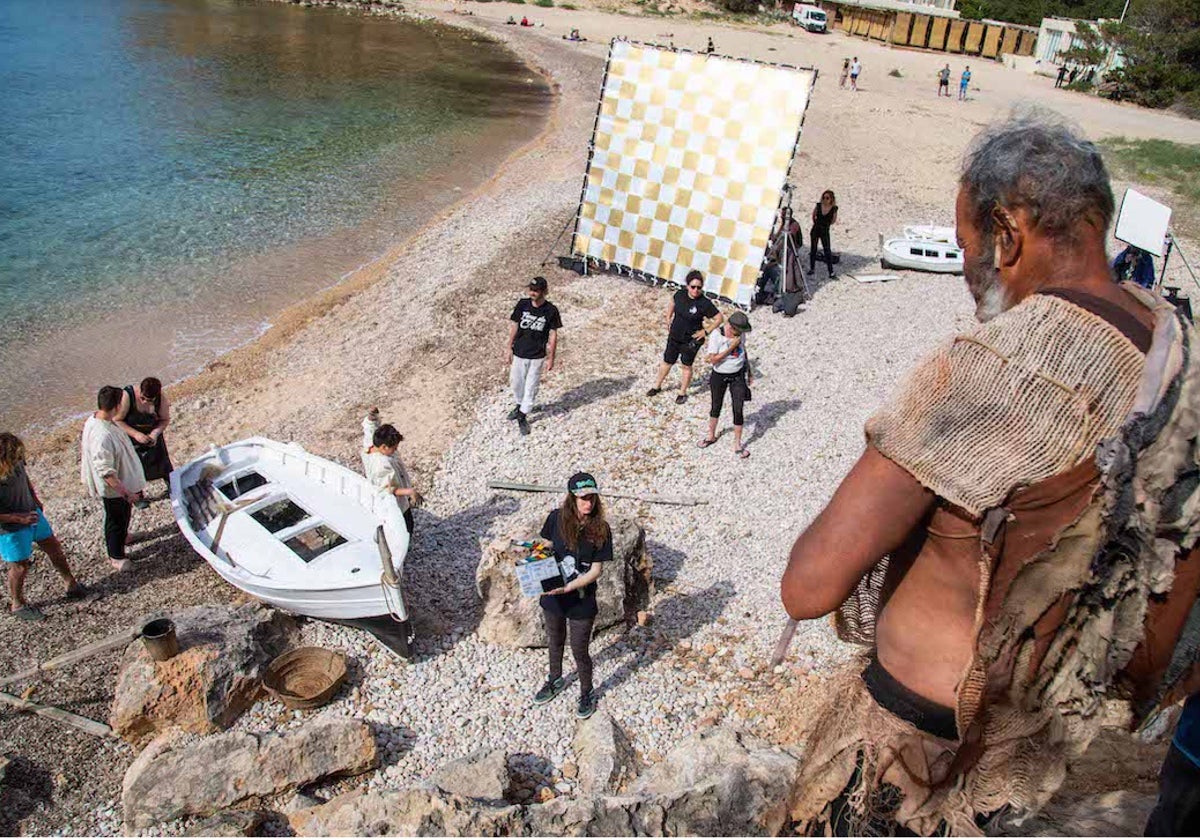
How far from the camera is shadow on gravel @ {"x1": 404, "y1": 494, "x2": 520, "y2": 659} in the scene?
7887 mm

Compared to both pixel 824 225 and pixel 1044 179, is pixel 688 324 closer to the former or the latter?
pixel 824 225

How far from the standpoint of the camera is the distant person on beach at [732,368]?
1005 cm

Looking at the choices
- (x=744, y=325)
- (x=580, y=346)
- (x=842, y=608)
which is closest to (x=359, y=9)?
(x=580, y=346)

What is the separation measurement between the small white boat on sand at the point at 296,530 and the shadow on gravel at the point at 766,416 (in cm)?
499

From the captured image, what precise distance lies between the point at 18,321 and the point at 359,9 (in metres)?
47.9

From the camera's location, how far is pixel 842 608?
7.55 ft

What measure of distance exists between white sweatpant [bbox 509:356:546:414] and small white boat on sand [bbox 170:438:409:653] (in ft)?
9.27

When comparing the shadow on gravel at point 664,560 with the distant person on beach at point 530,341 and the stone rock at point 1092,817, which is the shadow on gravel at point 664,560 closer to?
the distant person on beach at point 530,341

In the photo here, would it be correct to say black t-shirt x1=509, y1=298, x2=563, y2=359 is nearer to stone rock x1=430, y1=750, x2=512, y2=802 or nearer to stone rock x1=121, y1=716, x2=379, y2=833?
stone rock x1=121, y1=716, x2=379, y2=833

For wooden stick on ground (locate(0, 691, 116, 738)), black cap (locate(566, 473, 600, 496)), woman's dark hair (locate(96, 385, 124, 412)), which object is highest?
black cap (locate(566, 473, 600, 496))

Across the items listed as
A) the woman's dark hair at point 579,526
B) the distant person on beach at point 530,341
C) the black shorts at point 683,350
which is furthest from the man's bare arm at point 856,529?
the black shorts at point 683,350

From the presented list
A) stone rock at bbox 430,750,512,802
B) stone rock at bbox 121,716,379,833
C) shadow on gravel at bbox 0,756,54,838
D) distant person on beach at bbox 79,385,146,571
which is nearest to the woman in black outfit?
distant person on beach at bbox 79,385,146,571

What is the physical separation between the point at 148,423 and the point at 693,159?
966 centimetres

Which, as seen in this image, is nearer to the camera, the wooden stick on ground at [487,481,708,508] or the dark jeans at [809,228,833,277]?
the wooden stick on ground at [487,481,708,508]
